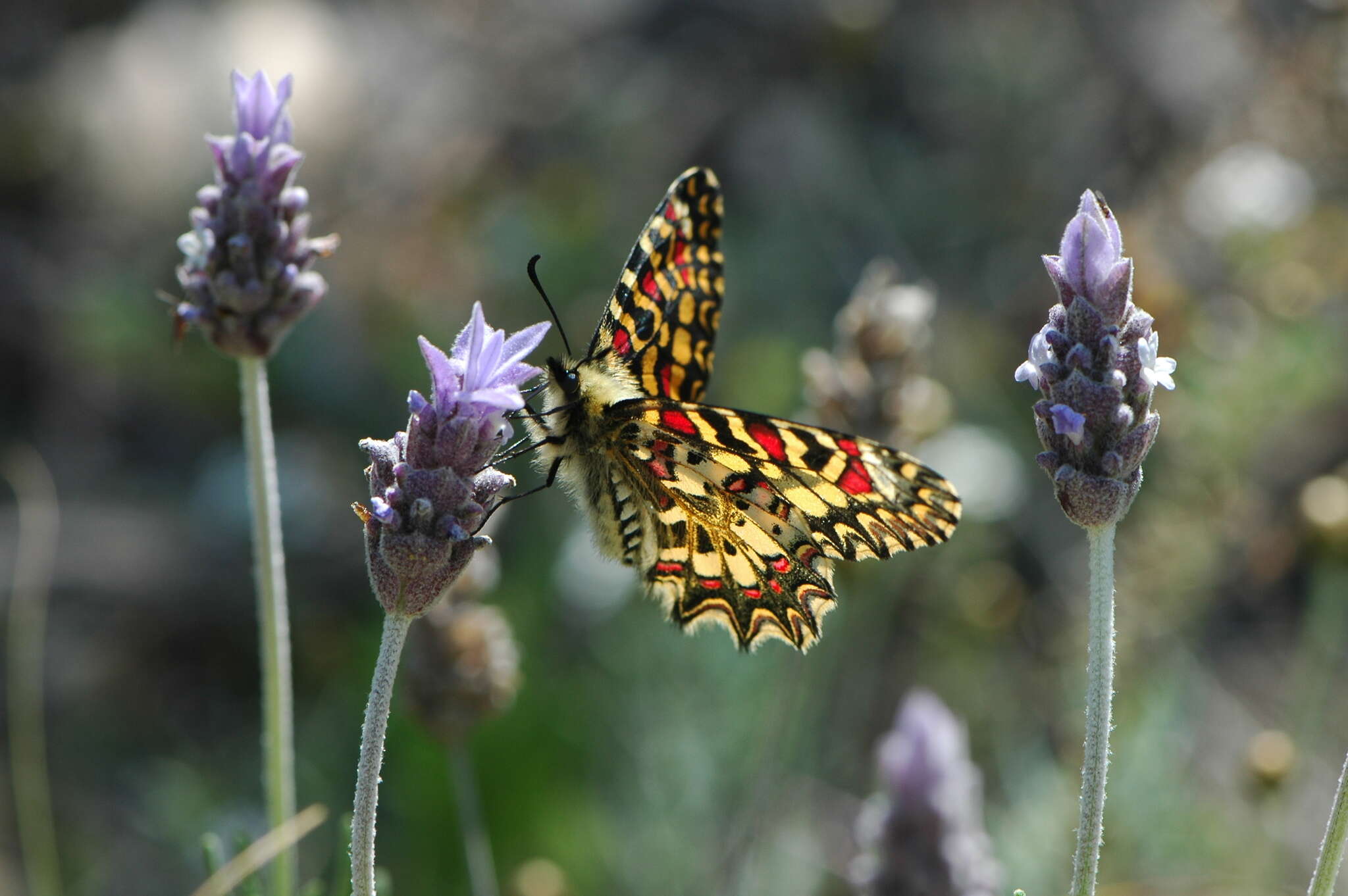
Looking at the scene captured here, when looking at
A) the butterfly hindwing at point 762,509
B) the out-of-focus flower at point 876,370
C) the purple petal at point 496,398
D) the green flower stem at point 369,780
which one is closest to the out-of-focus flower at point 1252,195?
the out-of-focus flower at point 876,370

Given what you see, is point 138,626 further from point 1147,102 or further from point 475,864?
point 1147,102

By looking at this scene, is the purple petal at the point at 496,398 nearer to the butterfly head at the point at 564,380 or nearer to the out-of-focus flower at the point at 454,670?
the butterfly head at the point at 564,380

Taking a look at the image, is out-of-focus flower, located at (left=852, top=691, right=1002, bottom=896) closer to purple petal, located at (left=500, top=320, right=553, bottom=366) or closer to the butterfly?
the butterfly

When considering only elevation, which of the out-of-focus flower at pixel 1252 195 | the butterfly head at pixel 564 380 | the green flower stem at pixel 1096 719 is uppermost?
the out-of-focus flower at pixel 1252 195


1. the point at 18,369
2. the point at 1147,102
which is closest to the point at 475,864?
the point at 18,369

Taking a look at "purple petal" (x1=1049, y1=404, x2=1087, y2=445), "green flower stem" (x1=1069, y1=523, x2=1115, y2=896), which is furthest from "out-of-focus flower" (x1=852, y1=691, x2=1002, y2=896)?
"purple petal" (x1=1049, y1=404, x2=1087, y2=445)
